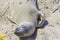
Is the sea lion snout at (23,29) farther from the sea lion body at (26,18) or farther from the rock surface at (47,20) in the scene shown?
the rock surface at (47,20)

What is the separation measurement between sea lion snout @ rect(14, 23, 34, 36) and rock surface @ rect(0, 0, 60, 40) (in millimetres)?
722

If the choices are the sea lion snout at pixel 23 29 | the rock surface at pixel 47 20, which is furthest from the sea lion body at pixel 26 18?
the rock surface at pixel 47 20

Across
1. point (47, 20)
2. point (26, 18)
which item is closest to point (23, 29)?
point (26, 18)

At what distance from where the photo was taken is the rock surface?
1632 millimetres

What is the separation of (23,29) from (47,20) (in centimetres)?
76

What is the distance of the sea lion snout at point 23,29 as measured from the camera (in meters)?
0.75

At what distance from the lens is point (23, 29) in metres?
0.77

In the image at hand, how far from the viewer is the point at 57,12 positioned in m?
1.81

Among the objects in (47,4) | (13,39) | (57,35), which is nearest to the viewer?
(57,35)

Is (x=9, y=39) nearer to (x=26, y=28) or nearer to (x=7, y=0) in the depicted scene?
(x=7, y=0)

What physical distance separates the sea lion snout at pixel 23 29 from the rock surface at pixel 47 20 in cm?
72

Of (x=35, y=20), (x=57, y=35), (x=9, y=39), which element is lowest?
(x=9, y=39)

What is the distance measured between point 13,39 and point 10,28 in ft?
0.48

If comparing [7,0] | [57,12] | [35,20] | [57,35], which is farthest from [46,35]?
[35,20]
